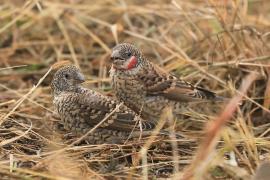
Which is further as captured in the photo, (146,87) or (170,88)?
(170,88)

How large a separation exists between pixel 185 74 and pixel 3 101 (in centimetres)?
173

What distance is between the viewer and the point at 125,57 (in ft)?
18.3

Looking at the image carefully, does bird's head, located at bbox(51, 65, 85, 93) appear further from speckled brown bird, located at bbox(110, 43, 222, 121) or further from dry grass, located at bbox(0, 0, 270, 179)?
speckled brown bird, located at bbox(110, 43, 222, 121)

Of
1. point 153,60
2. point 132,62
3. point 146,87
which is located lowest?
point 153,60

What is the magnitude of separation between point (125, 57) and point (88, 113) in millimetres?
768

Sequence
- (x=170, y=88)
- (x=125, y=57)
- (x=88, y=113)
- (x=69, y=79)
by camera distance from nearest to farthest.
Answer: (x=88, y=113), (x=69, y=79), (x=125, y=57), (x=170, y=88)

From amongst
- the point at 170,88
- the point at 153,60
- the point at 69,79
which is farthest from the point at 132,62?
the point at 153,60

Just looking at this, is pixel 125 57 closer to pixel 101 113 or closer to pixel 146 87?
pixel 146 87

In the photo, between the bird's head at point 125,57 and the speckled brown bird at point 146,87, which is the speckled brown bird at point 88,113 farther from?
the bird's head at point 125,57

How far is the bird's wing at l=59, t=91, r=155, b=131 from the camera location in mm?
4992

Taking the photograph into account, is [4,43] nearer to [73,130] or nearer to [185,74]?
[185,74]

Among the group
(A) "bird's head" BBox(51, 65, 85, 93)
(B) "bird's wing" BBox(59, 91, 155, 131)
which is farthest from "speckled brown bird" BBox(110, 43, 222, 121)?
(A) "bird's head" BBox(51, 65, 85, 93)

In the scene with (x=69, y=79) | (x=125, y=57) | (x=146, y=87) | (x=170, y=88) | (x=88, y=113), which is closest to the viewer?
(x=88, y=113)

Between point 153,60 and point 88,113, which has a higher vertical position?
point 88,113
